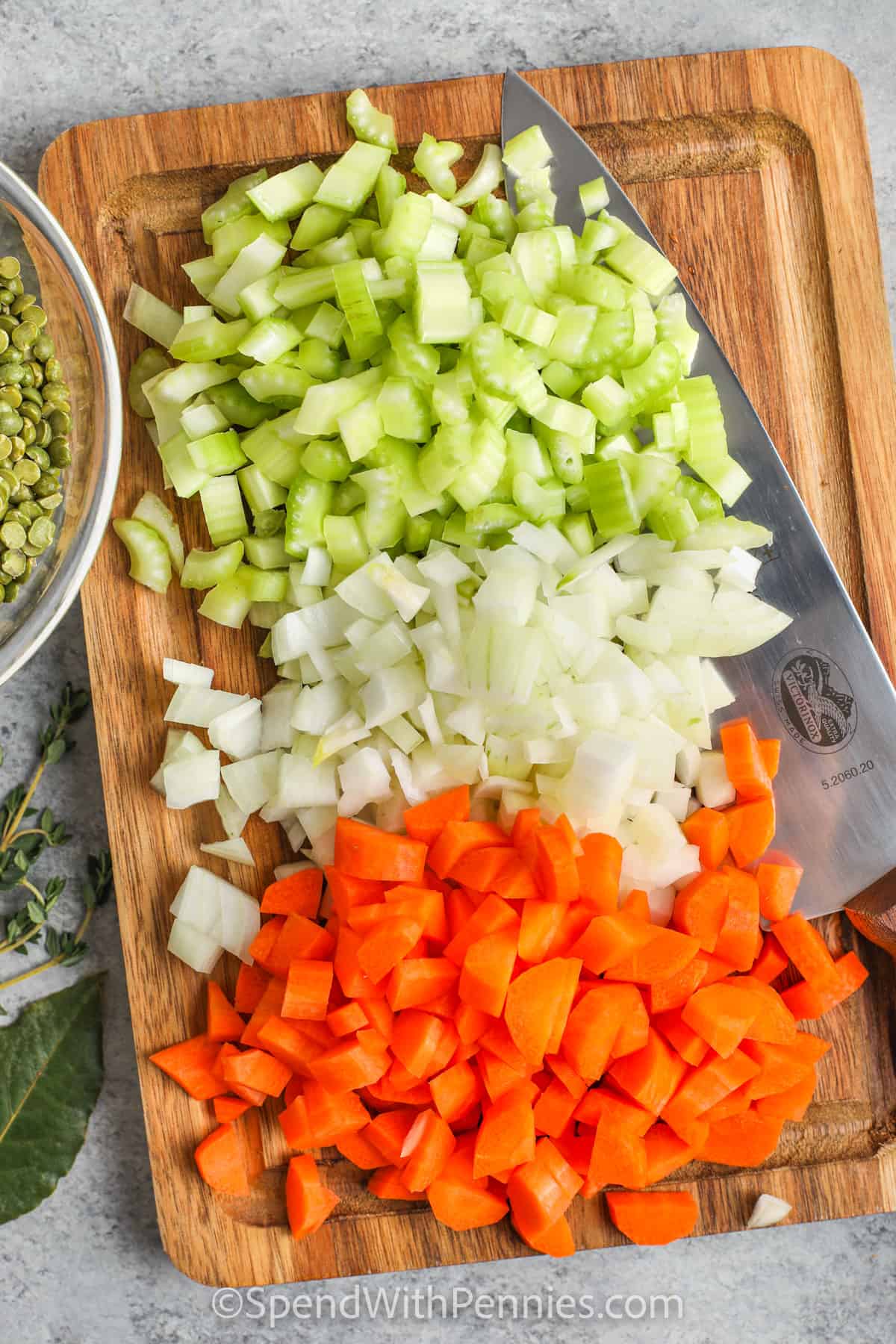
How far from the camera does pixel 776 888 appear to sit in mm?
1692

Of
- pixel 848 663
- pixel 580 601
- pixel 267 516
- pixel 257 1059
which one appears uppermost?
pixel 267 516

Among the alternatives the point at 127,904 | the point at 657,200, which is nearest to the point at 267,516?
the point at 127,904

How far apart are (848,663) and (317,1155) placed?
4.22ft

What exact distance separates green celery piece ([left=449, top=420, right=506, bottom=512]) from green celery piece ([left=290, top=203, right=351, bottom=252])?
0.44 m

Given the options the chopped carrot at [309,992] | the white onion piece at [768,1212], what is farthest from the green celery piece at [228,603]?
the white onion piece at [768,1212]

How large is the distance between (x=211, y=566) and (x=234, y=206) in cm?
62

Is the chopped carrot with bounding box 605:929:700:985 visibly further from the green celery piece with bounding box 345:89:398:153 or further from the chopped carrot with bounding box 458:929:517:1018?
the green celery piece with bounding box 345:89:398:153

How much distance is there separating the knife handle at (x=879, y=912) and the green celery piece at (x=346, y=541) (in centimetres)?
105

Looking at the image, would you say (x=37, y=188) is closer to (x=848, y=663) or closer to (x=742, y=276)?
(x=742, y=276)

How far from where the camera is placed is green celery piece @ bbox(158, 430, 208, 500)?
168 centimetres

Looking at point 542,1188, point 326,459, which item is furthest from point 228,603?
point 542,1188

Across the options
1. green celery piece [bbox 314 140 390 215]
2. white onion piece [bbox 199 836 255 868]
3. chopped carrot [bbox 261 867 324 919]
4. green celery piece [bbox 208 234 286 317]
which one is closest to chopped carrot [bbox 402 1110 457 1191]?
chopped carrot [bbox 261 867 324 919]

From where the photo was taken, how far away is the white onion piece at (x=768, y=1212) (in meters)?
1.76

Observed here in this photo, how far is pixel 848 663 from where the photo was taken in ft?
5.69
